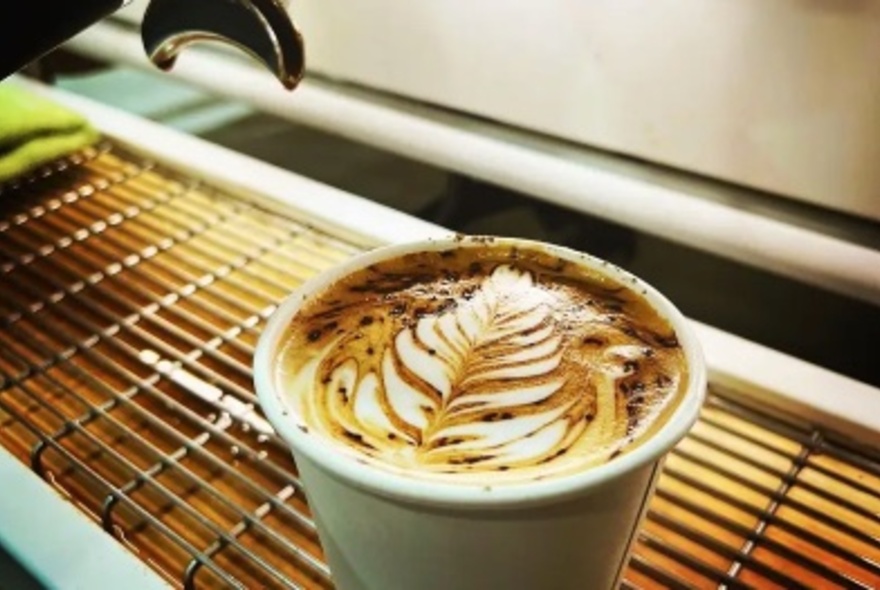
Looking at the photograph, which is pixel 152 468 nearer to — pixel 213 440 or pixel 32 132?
pixel 213 440

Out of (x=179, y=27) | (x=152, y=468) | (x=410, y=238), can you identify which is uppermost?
(x=179, y=27)

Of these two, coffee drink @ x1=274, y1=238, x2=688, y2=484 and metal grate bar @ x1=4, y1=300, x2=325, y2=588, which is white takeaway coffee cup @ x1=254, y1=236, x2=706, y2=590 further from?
metal grate bar @ x1=4, y1=300, x2=325, y2=588

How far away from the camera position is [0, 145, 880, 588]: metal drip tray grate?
0.57 m

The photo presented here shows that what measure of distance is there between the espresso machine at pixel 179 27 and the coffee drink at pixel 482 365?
0.13m

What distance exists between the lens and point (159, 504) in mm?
620

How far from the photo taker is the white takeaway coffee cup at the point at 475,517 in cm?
40

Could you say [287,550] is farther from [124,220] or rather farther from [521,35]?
[521,35]

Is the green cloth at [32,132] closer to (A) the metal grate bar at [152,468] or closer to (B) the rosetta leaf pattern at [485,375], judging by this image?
(A) the metal grate bar at [152,468]

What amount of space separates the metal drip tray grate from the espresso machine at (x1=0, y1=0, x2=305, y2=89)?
0.26 m

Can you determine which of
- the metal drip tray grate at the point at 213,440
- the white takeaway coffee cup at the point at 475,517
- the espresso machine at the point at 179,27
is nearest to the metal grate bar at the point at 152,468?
the metal drip tray grate at the point at 213,440

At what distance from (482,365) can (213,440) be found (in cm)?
26

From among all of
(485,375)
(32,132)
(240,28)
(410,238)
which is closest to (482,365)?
(485,375)

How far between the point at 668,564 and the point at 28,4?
0.47 metres

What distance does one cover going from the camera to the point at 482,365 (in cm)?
49
